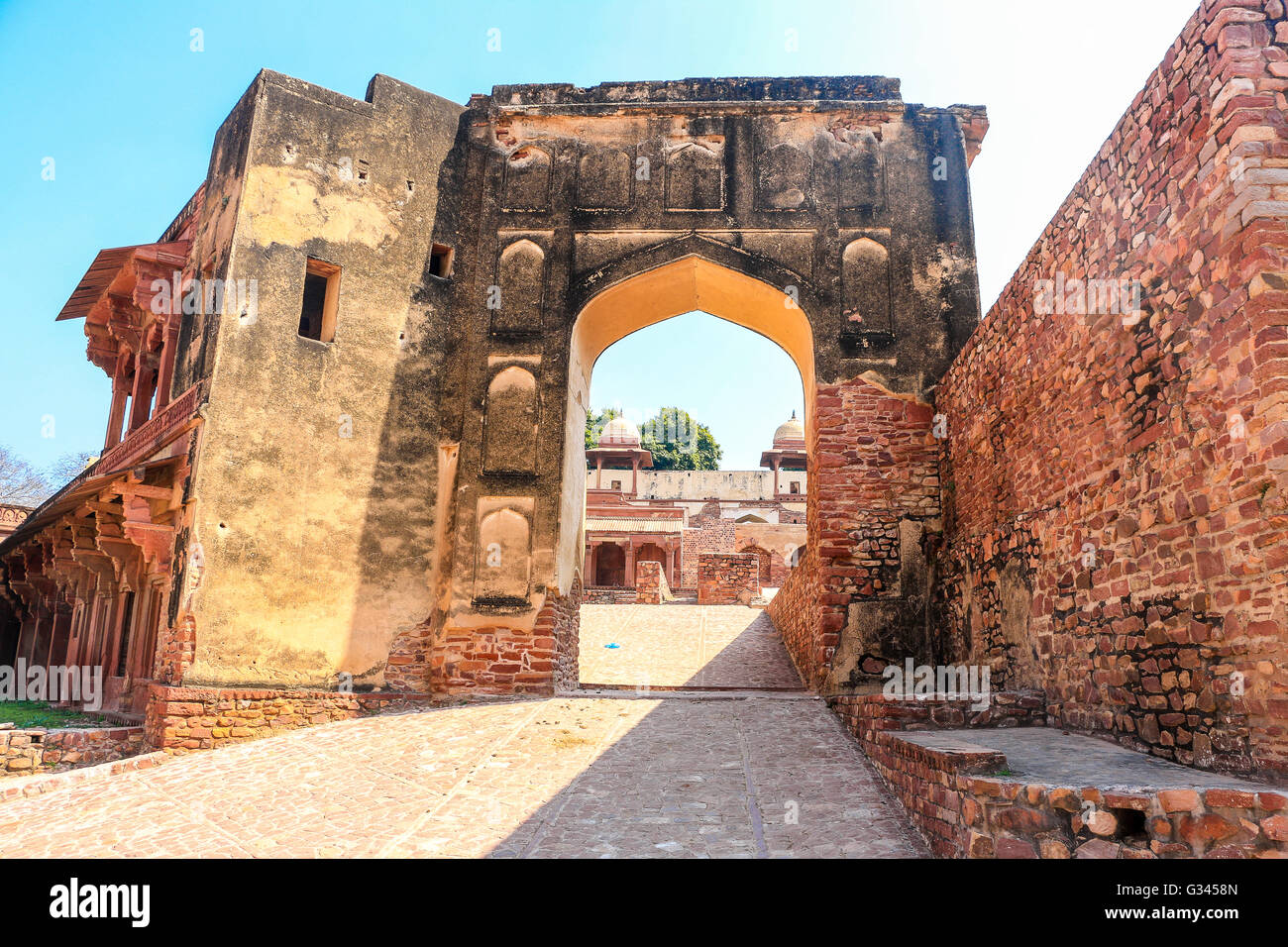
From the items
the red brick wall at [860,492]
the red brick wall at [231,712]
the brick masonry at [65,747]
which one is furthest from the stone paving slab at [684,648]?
the brick masonry at [65,747]

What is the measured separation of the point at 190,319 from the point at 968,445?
823 centimetres

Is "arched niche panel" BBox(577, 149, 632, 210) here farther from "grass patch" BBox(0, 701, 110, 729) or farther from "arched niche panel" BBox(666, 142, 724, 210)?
"grass patch" BBox(0, 701, 110, 729)

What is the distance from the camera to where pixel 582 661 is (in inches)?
447

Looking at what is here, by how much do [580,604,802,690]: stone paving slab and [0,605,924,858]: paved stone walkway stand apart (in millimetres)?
2288

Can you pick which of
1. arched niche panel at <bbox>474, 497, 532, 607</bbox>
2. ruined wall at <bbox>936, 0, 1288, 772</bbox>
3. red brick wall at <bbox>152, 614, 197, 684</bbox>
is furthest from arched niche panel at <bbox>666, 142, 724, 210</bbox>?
red brick wall at <bbox>152, 614, 197, 684</bbox>

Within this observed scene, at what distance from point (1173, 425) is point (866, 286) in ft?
17.6

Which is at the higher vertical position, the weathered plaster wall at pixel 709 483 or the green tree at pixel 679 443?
the green tree at pixel 679 443

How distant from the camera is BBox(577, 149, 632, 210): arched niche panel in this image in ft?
33.3

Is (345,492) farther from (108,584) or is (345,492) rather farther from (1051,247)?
(1051,247)

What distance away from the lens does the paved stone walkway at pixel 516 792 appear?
4.71 meters

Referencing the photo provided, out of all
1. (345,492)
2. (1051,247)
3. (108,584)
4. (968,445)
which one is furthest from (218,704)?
(1051,247)

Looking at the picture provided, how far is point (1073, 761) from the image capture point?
14.1 ft

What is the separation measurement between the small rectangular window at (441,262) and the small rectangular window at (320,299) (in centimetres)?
116

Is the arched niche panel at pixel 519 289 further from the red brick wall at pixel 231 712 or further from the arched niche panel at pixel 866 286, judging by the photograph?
the red brick wall at pixel 231 712
